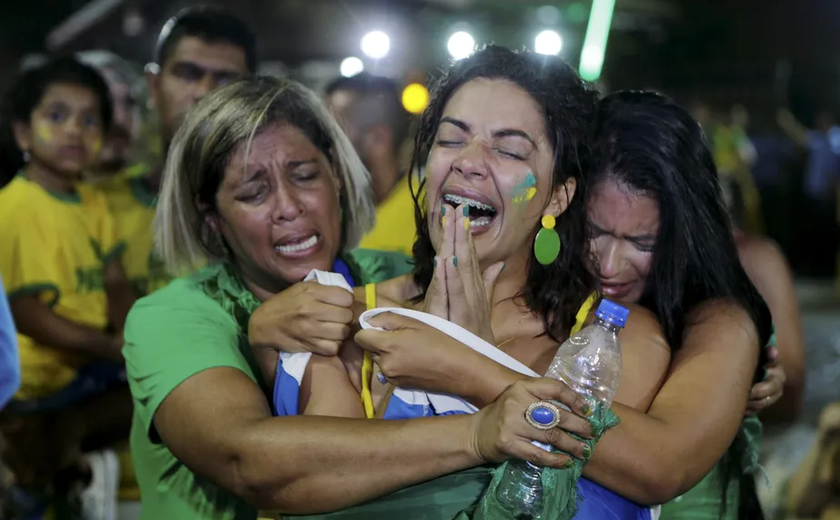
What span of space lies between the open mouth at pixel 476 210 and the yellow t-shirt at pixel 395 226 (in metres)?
1.82

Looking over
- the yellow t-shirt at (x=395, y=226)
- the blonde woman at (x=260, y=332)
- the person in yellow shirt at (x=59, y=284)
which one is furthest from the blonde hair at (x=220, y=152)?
the person in yellow shirt at (x=59, y=284)

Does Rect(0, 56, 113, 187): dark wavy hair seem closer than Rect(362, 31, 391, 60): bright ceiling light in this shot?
Yes

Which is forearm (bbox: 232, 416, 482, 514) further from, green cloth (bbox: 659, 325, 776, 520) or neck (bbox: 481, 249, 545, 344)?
green cloth (bbox: 659, 325, 776, 520)

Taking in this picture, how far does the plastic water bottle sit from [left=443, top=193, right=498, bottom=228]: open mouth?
0.34 metres

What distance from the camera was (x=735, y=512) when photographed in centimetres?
256

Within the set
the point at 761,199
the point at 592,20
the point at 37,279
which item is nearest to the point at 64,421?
the point at 37,279

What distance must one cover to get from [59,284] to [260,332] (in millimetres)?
2181

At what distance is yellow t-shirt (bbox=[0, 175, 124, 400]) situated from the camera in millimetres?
3980

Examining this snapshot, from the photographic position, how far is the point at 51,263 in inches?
159

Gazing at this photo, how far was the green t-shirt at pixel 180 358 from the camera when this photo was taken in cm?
223

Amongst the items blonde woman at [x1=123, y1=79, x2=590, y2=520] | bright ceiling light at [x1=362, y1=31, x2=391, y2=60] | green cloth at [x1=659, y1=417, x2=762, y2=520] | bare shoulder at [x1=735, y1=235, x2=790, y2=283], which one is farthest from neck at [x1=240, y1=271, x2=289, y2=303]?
bright ceiling light at [x1=362, y1=31, x2=391, y2=60]

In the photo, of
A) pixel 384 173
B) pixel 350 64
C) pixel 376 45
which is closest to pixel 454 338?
pixel 384 173

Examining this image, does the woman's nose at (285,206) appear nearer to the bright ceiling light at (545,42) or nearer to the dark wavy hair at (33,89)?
the bright ceiling light at (545,42)

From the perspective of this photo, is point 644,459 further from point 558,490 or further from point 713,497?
point 713,497
